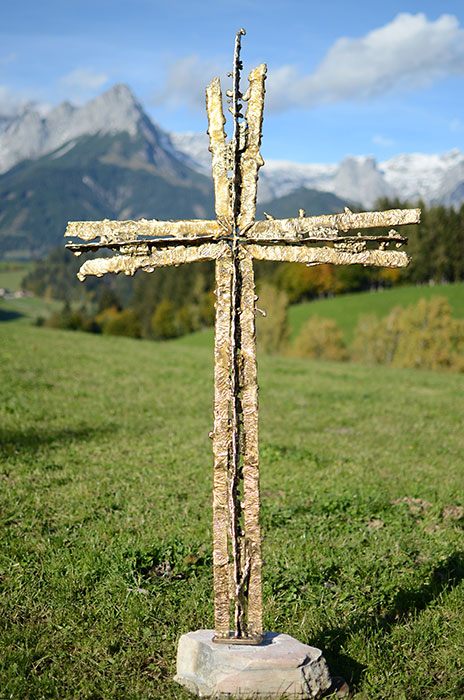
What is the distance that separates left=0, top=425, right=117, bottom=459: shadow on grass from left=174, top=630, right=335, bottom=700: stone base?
5201 mm

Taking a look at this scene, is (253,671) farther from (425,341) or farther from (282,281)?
(282,281)

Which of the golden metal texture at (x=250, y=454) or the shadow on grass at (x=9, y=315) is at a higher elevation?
the golden metal texture at (x=250, y=454)

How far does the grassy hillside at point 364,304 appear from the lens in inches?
2667

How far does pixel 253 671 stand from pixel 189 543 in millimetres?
2105

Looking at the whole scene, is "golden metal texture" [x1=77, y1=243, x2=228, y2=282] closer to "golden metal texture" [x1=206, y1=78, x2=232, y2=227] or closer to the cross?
the cross

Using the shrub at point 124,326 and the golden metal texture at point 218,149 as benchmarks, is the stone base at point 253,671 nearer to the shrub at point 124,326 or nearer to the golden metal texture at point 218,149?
the golden metal texture at point 218,149

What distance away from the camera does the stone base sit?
3.31 meters

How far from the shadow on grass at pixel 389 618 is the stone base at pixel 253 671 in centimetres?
36

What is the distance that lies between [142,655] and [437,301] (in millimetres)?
47399

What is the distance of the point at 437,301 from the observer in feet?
153

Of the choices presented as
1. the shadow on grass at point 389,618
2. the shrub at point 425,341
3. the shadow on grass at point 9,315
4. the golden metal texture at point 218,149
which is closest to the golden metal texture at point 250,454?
the golden metal texture at point 218,149

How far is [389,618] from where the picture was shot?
171 inches

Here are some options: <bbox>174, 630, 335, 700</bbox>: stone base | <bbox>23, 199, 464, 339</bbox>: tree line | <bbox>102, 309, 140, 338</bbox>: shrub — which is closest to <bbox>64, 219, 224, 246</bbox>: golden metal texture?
<bbox>174, 630, 335, 700</bbox>: stone base

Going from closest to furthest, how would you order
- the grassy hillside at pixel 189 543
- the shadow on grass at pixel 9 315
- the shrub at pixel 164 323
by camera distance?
the grassy hillside at pixel 189 543, the shrub at pixel 164 323, the shadow on grass at pixel 9 315
